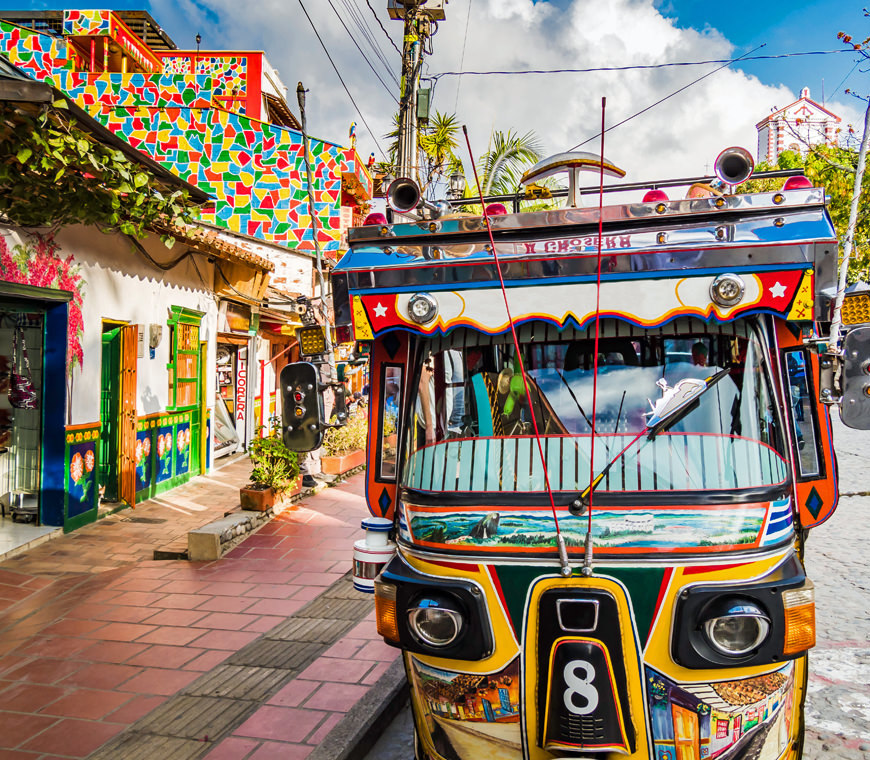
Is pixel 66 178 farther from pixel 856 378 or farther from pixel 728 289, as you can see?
pixel 856 378

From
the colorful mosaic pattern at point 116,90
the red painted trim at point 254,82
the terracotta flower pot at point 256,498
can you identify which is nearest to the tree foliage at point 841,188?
the terracotta flower pot at point 256,498

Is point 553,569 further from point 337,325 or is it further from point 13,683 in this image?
point 13,683

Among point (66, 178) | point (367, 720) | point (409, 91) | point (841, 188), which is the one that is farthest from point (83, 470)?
point (841, 188)

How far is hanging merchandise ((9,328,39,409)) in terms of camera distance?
7637 mm

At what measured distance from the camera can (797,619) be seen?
2.63m

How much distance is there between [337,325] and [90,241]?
20.3 ft

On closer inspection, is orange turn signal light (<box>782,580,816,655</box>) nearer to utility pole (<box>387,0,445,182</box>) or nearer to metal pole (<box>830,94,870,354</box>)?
metal pole (<box>830,94,870,354</box>)

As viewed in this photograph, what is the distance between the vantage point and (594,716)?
2650 mm

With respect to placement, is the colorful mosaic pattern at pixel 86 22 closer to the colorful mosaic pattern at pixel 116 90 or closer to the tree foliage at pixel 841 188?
the colorful mosaic pattern at pixel 116 90

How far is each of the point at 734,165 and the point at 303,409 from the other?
2.29m

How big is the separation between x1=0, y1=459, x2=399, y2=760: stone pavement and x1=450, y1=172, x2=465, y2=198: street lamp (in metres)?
3.53

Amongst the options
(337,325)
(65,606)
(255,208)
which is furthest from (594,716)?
(255,208)

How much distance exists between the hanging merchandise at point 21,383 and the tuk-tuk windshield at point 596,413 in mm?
5957

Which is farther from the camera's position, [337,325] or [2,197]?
[2,197]
